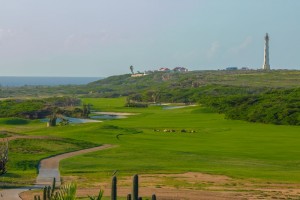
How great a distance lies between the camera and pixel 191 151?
59344 mm

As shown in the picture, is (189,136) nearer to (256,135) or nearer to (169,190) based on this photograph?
(256,135)

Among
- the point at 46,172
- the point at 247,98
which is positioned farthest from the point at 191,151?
the point at 247,98

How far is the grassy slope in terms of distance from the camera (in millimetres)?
46781

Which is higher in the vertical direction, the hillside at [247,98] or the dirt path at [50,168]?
the hillside at [247,98]

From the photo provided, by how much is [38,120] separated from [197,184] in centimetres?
6433

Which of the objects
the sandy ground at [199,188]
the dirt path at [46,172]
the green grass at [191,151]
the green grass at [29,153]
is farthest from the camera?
the green grass at [191,151]

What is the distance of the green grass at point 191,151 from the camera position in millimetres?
46250

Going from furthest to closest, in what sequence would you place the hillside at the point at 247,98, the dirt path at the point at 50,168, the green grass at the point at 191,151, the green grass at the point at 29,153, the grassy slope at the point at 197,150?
1. the hillside at the point at 247,98
2. the grassy slope at the point at 197,150
3. the green grass at the point at 191,151
4. the green grass at the point at 29,153
5. the dirt path at the point at 50,168

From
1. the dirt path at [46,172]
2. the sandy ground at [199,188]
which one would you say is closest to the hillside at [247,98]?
the dirt path at [46,172]

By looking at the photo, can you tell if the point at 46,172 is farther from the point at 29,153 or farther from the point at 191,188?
the point at 191,188

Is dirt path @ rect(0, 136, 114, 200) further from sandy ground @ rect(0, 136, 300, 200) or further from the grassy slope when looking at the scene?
the grassy slope

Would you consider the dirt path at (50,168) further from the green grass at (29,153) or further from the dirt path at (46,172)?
the green grass at (29,153)

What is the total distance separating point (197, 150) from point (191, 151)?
960 mm

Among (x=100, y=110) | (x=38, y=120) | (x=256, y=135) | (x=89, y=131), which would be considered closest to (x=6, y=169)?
(x=89, y=131)
